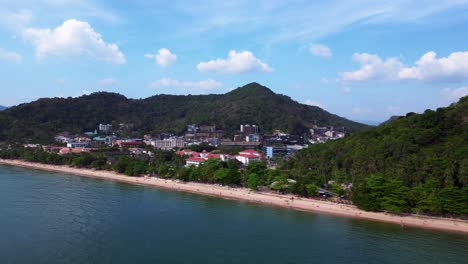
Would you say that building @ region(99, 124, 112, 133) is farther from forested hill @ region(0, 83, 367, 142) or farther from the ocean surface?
the ocean surface

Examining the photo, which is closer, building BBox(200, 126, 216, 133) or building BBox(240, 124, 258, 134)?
building BBox(240, 124, 258, 134)

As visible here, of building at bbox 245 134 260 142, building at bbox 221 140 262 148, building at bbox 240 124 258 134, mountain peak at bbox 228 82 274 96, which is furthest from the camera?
mountain peak at bbox 228 82 274 96

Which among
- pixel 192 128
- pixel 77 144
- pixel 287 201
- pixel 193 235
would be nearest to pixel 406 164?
pixel 287 201

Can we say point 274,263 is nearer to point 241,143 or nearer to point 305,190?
point 305,190

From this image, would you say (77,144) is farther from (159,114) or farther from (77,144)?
(159,114)

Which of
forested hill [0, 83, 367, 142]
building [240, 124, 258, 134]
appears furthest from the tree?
forested hill [0, 83, 367, 142]

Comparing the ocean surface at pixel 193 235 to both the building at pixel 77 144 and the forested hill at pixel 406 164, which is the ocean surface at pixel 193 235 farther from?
the building at pixel 77 144
